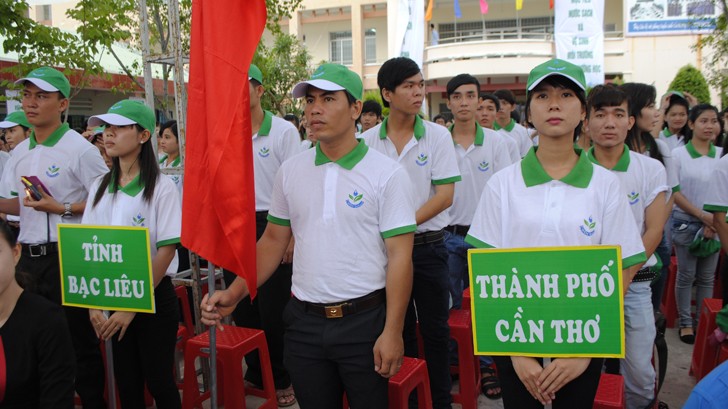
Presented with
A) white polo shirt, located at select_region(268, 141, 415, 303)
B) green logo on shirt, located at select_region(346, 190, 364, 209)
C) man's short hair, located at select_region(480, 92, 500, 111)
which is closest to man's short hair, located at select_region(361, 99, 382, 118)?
man's short hair, located at select_region(480, 92, 500, 111)

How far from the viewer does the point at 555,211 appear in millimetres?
2076

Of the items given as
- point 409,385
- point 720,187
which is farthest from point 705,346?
point 409,385

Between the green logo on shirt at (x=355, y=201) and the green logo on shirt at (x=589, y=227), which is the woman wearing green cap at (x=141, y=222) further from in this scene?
the green logo on shirt at (x=589, y=227)

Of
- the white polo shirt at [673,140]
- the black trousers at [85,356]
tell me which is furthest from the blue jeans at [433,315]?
the white polo shirt at [673,140]

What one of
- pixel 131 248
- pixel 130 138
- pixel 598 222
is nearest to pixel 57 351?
pixel 131 248

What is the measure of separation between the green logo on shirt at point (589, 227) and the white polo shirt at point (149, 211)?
195 cm

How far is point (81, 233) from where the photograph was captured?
2.83m

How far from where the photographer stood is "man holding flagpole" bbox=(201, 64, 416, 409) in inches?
89.7

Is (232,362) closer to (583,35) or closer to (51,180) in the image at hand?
(51,180)

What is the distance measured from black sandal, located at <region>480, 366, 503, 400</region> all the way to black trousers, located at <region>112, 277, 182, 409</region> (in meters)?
1.98

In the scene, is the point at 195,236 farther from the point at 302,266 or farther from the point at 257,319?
the point at 257,319

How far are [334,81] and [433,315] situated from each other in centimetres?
161

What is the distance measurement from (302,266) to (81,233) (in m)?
1.23

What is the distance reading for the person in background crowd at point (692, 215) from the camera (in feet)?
15.4
